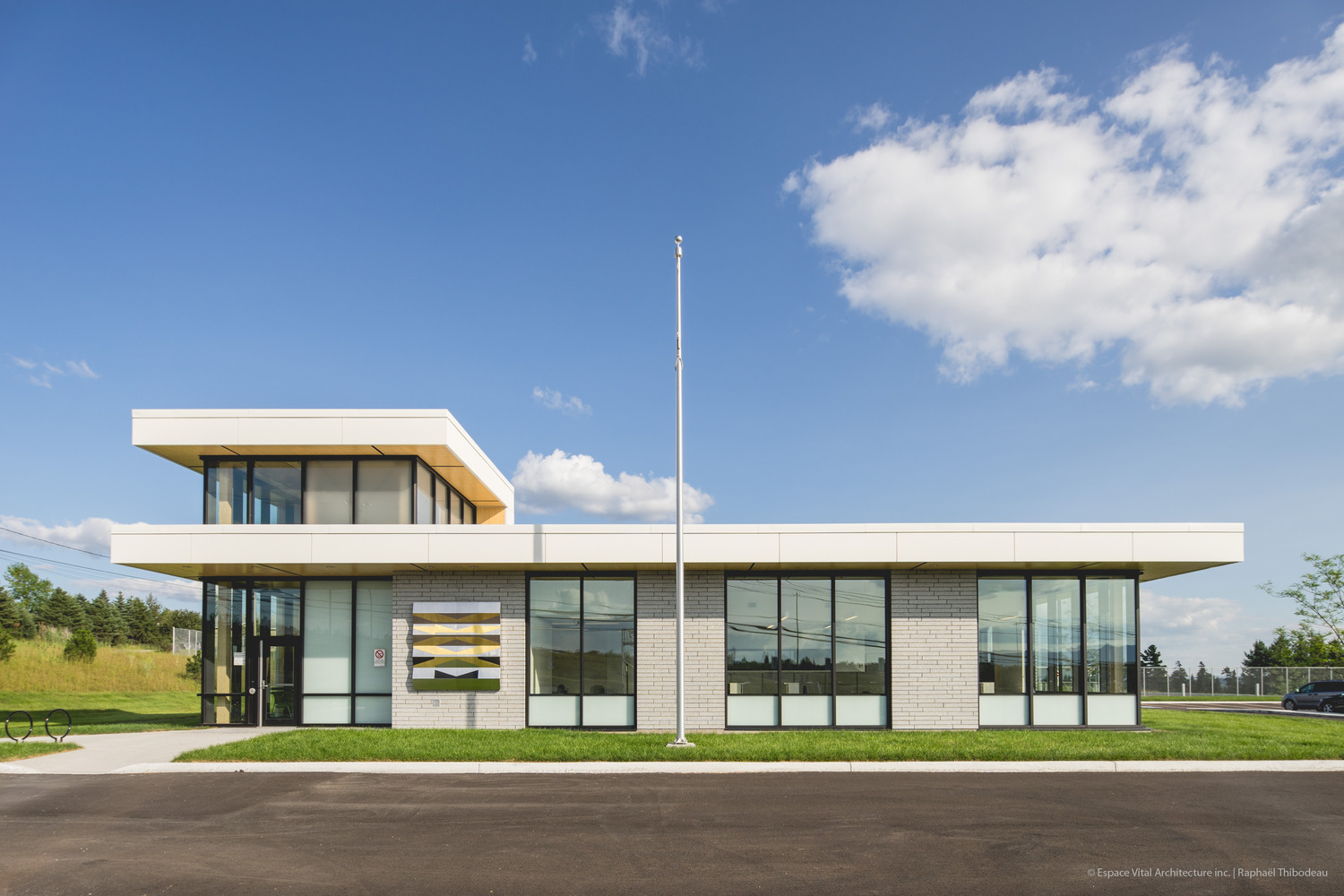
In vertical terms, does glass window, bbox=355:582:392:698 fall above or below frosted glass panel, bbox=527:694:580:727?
above

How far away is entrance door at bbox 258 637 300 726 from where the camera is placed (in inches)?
802

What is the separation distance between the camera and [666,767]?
48.3ft

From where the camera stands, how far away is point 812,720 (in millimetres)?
19359

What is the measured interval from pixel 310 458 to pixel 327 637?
4400mm

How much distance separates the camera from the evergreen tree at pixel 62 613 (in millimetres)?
72750

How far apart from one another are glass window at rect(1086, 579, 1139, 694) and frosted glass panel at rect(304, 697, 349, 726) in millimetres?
17516

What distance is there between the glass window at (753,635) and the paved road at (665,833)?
5.33m

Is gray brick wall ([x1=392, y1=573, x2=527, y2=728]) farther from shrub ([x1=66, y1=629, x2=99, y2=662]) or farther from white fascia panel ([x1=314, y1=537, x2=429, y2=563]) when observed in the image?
shrub ([x1=66, y1=629, x2=99, y2=662])

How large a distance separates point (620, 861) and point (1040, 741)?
10.9m

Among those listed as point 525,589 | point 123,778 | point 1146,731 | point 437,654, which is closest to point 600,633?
point 525,589

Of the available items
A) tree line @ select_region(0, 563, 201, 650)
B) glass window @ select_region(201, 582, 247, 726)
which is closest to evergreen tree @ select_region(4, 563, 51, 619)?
tree line @ select_region(0, 563, 201, 650)

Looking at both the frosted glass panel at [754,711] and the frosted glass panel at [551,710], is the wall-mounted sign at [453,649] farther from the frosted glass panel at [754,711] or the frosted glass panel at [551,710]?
the frosted glass panel at [754,711]

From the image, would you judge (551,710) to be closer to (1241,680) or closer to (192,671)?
(192,671)

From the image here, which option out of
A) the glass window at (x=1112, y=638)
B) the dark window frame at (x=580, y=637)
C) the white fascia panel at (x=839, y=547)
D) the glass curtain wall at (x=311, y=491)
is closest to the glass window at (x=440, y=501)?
the glass curtain wall at (x=311, y=491)
